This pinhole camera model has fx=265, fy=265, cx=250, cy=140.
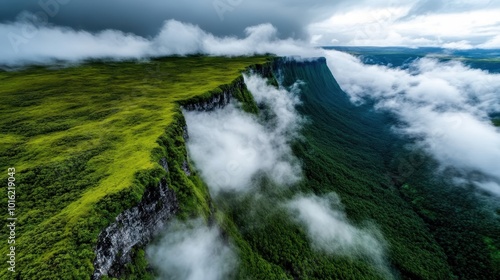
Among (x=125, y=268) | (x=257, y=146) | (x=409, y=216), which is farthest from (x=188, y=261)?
(x=409, y=216)

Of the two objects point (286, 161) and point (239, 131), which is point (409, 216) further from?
point (239, 131)

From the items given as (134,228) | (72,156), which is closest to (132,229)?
(134,228)

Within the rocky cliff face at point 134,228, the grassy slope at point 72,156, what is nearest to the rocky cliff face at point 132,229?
the rocky cliff face at point 134,228

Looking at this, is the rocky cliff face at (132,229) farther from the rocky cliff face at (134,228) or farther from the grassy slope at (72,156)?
the grassy slope at (72,156)

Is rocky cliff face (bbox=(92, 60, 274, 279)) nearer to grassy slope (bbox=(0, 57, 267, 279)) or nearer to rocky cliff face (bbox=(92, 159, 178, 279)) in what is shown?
rocky cliff face (bbox=(92, 159, 178, 279))

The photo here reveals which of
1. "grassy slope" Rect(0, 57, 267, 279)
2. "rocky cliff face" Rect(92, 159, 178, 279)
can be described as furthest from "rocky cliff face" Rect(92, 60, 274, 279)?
"grassy slope" Rect(0, 57, 267, 279)

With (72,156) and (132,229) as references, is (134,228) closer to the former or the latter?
(132,229)

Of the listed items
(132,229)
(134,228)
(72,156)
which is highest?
(72,156)
